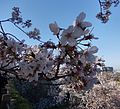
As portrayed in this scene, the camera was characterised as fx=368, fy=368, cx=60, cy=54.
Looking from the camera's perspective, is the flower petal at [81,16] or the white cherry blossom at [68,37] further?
the flower petal at [81,16]

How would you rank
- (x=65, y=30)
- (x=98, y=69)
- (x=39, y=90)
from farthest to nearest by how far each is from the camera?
(x=39, y=90) → (x=98, y=69) → (x=65, y=30)

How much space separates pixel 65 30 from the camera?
2240 mm

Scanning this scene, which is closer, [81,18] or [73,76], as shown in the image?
[81,18]

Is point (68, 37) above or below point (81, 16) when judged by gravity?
below

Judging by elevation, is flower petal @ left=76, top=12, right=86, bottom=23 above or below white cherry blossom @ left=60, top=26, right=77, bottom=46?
above

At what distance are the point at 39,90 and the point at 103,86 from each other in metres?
3.13

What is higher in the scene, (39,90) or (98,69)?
(39,90)

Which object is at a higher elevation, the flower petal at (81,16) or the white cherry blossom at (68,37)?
the flower petal at (81,16)

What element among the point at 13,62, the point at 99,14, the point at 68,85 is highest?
the point at 99,14

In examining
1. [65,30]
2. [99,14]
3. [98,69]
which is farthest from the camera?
[99,14]

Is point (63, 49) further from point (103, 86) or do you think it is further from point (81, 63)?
point (103, 86)

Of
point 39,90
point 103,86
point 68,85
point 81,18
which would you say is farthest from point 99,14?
point 39,90

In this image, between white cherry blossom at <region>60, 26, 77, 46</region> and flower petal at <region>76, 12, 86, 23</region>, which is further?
flower petal at <region>76, 12, 86, 23</region>

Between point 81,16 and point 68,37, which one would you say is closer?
point 68,37
